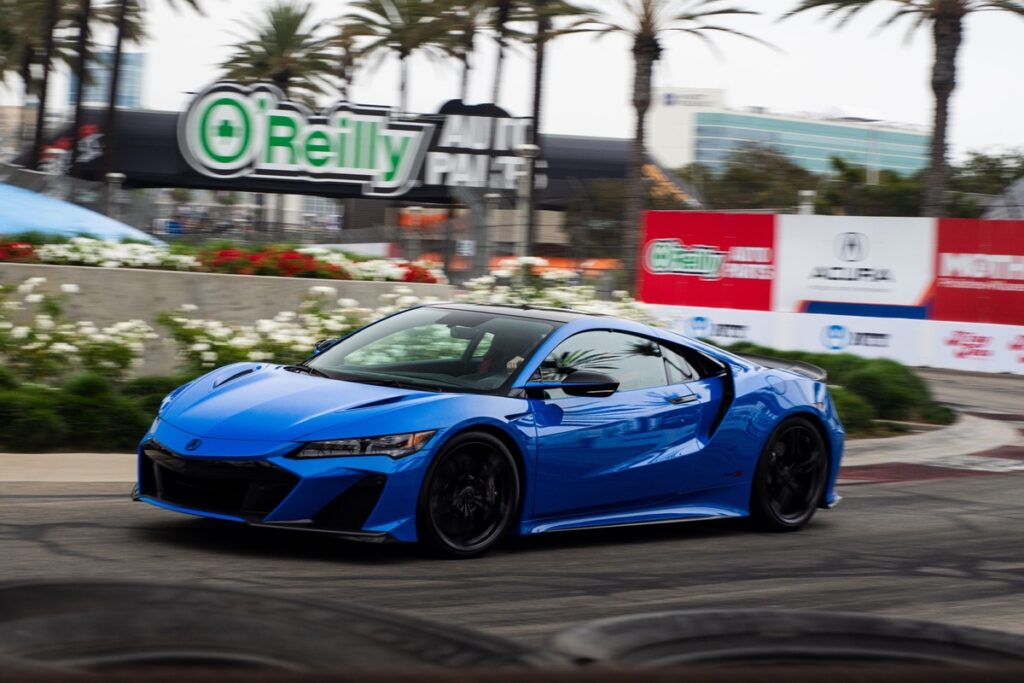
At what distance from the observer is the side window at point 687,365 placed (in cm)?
826

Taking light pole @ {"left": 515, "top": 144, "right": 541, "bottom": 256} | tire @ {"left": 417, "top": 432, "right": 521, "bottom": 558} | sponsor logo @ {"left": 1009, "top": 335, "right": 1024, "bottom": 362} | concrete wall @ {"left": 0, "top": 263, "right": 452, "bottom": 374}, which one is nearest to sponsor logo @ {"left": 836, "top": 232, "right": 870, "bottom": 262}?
sponsor logo @ {"left": 1009, "top": 335, "right": 1024, "bottom": 362}

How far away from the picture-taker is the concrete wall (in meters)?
13.8

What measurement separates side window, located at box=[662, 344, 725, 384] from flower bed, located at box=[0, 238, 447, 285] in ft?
25.1

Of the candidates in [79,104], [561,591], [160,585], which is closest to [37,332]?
[561,591]

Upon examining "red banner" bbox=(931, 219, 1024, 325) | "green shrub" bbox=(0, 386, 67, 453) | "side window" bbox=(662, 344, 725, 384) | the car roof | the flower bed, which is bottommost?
"green shrub" bbox=(0, 386, 67, 453)

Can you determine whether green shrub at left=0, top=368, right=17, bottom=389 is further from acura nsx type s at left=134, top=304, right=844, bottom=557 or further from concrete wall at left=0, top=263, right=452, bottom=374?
acura nsx type s at left=134, top=304, right=844, bottom=557

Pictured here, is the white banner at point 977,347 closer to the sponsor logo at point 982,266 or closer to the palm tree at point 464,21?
the sponsor logo at point 982,266

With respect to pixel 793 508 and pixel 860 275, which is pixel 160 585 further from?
pixel 860 275

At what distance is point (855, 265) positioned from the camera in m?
27.9

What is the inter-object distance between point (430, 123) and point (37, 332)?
121ft

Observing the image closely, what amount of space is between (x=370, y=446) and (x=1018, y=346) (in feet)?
68.5

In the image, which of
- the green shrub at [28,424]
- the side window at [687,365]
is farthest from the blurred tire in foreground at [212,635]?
the green shrub at [28,424]

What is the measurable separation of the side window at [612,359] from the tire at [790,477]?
1.01m

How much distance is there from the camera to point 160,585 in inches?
113
